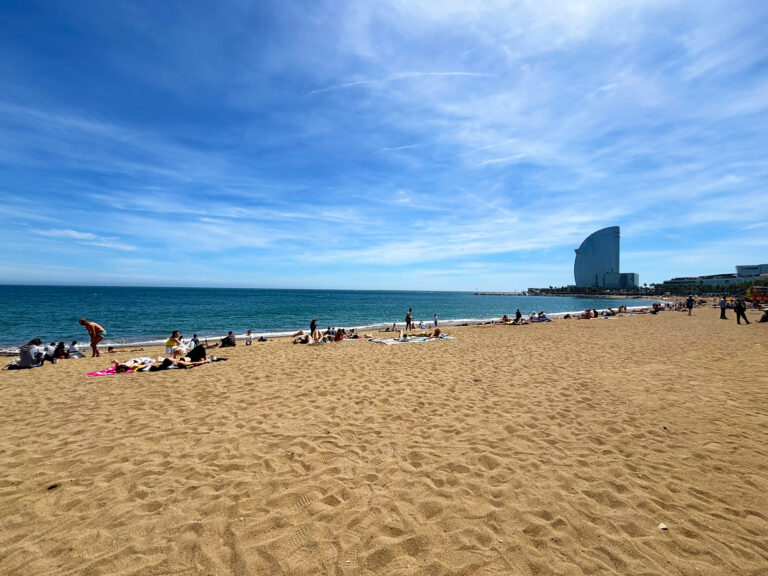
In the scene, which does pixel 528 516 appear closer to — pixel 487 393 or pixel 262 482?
pixel 262 482

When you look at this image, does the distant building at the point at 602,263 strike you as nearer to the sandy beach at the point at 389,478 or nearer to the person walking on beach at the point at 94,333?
the sandy beach at the point at 389,478

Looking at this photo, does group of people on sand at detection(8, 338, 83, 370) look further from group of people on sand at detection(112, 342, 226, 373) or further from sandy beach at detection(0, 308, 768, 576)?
sandy beach at detection(0, 308, 768, 576)

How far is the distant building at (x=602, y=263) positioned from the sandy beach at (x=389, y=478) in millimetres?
155739

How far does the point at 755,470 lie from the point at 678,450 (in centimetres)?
67

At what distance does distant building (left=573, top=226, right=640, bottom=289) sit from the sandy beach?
156m

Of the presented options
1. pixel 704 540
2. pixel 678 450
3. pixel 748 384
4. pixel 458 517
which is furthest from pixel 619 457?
pixel 748 384

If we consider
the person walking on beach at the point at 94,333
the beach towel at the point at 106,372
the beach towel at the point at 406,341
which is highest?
the person walking on beach at the point at 94,333

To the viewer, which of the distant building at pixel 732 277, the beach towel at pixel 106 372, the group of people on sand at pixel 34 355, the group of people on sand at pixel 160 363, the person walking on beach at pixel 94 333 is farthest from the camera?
the distant building at pixel 732 277

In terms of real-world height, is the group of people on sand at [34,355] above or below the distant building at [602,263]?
below

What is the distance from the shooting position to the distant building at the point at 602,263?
446 feet

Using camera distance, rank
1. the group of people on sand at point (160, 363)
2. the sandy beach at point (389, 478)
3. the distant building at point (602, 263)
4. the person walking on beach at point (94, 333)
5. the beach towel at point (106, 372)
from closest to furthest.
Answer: the sandy beach at point (389, 478)
the beach towel at point (106, 372)
the group of people on sand at point (160, 363)
the person walking on beach at point (94, 333)
the distant building at point (602, 263)

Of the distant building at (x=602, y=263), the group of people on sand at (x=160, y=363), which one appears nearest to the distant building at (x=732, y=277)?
the distant building at (x=602, y=263)

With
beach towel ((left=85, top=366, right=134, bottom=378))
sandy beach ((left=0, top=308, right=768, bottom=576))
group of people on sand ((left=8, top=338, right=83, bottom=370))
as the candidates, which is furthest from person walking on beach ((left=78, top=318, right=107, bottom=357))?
sandy beach ((left=0, top=308, right=768, bottom=576))

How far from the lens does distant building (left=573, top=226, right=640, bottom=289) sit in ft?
446
